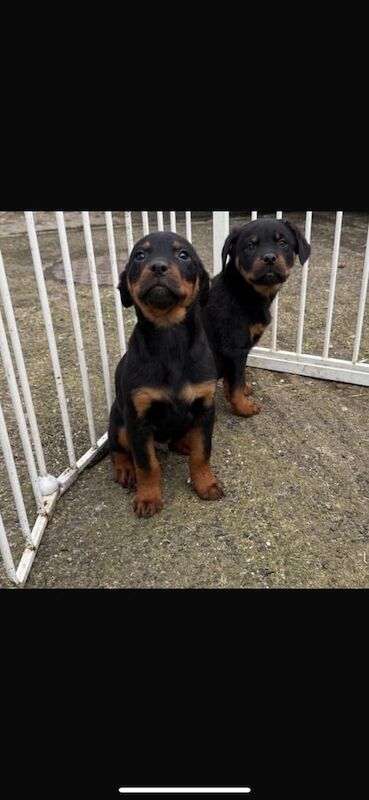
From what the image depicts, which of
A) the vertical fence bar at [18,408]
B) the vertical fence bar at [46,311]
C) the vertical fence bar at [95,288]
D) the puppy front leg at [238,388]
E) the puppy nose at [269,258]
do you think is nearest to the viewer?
the vertical fence bar at [18,408]

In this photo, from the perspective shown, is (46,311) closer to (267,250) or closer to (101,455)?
(101,455)

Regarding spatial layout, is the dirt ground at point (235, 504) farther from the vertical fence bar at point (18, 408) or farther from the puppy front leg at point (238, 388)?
the vertical fence bar at point (18, 408)

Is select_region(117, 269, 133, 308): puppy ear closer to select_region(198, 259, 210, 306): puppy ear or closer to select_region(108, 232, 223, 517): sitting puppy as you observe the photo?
select_region(108, 232, 223, 517): sitting puppy

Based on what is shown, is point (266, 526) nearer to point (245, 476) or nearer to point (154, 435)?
point (245, 476)

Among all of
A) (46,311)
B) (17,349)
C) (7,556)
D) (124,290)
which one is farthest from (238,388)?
(7,556)

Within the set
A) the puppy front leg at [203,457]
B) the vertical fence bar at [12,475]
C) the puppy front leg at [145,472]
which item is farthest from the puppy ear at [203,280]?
the vertical fence bar at [12,475]

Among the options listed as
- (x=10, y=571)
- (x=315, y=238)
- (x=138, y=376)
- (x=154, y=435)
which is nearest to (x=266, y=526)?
(x=154, y=435)

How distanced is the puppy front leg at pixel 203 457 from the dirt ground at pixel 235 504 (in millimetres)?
67

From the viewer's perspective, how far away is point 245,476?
3.14 m

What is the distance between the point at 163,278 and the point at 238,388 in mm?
1483

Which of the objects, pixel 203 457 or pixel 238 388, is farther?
pixel 238 388

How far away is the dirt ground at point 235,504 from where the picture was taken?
8.34 ft

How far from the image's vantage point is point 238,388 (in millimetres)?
3682

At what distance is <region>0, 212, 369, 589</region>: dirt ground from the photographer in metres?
2.54
